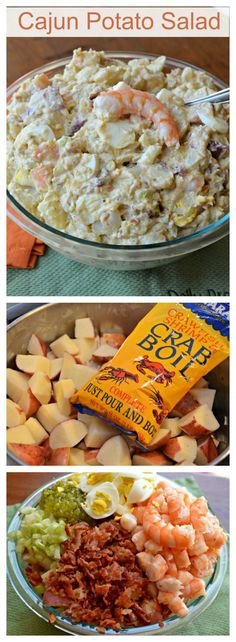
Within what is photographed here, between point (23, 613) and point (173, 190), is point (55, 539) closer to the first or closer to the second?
point (23, 613)

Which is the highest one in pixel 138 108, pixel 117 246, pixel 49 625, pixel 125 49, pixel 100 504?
pixel 125 49

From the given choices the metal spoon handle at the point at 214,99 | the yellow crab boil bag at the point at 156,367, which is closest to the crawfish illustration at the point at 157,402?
the yellow crab boil bag at the point at 156,367

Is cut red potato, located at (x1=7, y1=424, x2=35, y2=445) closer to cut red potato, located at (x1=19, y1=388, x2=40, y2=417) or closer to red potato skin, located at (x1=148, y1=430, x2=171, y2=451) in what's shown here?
cut red potato, located at (x1=19, y1=388, x2=40, y2=417)

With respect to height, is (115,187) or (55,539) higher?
(115,187)

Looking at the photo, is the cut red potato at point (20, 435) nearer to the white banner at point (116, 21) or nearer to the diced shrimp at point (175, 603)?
the diced shrimp at point (175, 603)

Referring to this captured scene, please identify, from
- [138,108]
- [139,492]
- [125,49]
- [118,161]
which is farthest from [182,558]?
[125,49]

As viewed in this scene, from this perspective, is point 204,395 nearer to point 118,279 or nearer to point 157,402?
point 157,402

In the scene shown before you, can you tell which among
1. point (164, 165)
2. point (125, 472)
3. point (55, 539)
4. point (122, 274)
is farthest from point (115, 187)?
point (55, 539)
